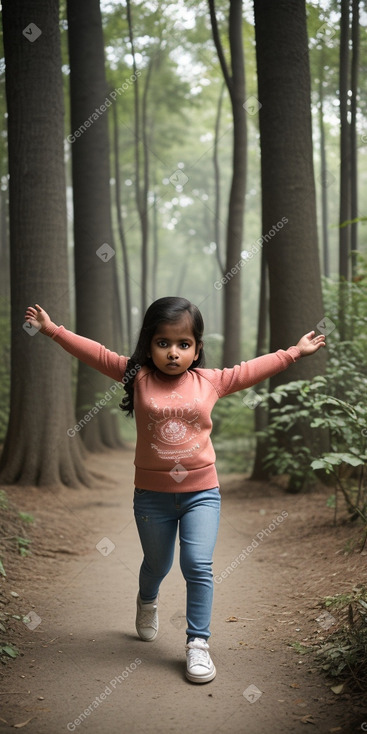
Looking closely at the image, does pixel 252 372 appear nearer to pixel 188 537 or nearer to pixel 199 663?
pixel 188 537

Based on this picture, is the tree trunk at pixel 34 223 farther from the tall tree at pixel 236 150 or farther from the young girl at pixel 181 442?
the tall tree at pixel 236 150

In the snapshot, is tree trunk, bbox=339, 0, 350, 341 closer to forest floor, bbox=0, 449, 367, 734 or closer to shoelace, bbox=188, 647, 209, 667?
forest floor, bbox=0, 449, 367, 734

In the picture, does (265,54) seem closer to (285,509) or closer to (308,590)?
(285,509)

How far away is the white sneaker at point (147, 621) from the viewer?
13.1 feet

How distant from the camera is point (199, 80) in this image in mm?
20234

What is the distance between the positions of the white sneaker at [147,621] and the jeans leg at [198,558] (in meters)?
0.48

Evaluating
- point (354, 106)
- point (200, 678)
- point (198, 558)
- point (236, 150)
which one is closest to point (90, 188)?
point (236, 150)

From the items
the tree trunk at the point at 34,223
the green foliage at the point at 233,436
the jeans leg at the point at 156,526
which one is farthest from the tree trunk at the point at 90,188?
the jeans leg at the point at 156,526

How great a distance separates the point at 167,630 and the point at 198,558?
39.4 inches

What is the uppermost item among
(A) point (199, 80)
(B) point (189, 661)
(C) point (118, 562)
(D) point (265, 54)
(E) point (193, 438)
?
(A) point (199, 80)

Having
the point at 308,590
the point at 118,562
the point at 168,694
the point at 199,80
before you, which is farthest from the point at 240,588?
the point at 199,80

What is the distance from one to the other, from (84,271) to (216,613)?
9.18m

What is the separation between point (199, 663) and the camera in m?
3.43

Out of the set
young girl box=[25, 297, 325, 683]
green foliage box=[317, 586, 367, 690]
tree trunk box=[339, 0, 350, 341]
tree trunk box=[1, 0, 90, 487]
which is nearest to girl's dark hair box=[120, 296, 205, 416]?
young girl box=[25, 297, 325, 683]
